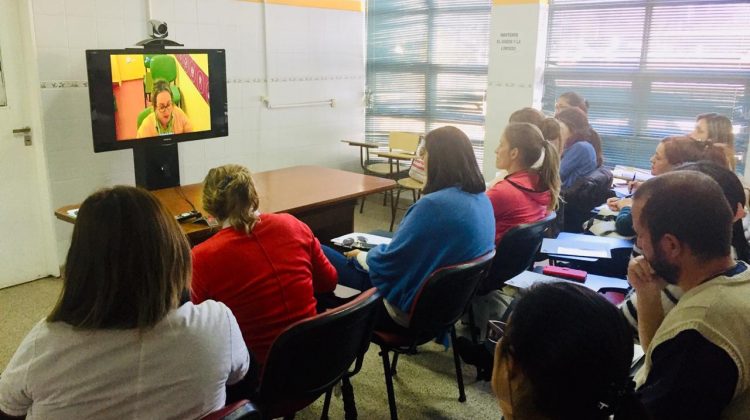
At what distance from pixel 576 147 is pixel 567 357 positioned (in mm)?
3420

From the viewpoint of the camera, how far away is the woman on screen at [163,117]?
4043mm

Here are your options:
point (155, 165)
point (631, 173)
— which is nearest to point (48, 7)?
point (155, 165)

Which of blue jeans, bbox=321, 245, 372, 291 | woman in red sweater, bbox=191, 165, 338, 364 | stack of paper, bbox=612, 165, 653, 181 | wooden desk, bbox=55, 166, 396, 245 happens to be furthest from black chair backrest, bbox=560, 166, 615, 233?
woman in red sweater, bbox=191, 165, 338, 364

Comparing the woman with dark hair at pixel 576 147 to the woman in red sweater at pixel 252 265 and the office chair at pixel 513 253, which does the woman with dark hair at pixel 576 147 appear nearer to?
the office chair at pixel 513 253

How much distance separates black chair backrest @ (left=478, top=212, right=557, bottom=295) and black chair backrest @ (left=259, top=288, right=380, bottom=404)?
2.92ft

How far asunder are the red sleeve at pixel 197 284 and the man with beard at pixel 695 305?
1254mm

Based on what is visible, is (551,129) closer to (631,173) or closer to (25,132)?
(631,173)

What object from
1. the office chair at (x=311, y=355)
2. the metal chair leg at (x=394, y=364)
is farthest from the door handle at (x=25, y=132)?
the office chair at (x=311, y=355)

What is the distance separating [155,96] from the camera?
405cm

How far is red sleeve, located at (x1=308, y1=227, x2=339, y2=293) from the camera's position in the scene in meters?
2.14

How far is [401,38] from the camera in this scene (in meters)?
6.23

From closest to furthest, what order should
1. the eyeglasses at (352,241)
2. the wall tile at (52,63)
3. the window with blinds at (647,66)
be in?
the eyeglasses at (352,241) < the wall tile at (52,63) < the window with blinds at (647,66)

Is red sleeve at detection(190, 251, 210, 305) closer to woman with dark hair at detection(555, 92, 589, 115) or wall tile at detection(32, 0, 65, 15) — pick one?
wall tile at detection(32, 0, 65, 15)

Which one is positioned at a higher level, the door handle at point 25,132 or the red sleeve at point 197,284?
the door handle at point 25,132
